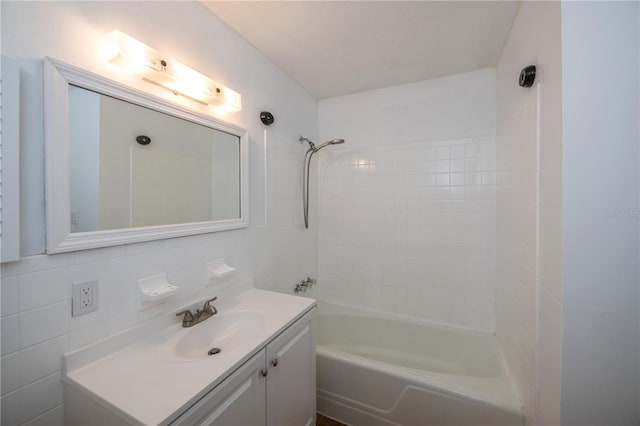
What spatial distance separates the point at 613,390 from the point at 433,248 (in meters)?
1.30

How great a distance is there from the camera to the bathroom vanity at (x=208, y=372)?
71 centimetres

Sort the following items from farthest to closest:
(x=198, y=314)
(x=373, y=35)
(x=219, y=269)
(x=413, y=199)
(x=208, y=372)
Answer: (x=413, y=199), (x=373, y=35), (x=219, y=269), (x=198, y=314), (x=208, y=372)

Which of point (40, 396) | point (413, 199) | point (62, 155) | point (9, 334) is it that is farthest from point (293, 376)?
point (413, 199)

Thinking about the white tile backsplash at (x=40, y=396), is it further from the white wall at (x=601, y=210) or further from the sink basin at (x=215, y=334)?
the white wall at (x=601, y=210)

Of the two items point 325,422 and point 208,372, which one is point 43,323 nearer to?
point 208,372

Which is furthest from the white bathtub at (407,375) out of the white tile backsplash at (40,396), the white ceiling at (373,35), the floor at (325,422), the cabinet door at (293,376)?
the white ceiling at (373,35)

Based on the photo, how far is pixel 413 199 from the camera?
6.98 feet

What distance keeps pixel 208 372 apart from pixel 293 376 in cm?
54

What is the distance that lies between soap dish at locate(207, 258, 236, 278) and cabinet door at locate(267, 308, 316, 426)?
458 millimetres

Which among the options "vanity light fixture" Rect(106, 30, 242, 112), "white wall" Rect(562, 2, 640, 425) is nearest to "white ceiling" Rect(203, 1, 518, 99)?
"vanity light fixture" Rect(106, 30, 242, 112)

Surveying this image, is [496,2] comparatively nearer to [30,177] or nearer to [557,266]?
Answer: [557,266]

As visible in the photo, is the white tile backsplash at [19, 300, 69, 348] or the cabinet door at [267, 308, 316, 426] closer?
Answer: the white tile backsplash at [19, 300, 69, 348]

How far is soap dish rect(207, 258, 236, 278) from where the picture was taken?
1.31 meters

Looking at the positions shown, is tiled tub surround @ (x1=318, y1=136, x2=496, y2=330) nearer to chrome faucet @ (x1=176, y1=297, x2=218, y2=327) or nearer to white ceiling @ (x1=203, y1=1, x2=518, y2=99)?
white ceiling @ (x1=203, y1=1, x2=518, y2=99)
